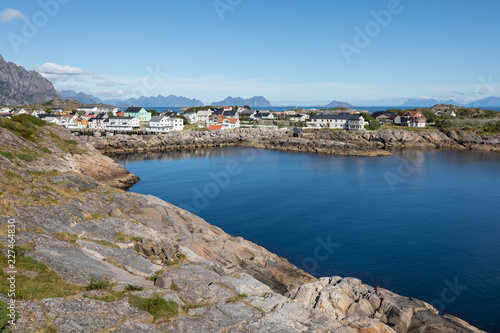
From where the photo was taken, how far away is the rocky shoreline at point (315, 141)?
340 feet

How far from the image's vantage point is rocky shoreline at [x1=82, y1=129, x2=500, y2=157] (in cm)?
10369

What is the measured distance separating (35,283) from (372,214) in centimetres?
4097

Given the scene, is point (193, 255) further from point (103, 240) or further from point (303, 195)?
point (303, 195)

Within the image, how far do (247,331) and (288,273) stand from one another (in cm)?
1364

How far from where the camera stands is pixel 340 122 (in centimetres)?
13525

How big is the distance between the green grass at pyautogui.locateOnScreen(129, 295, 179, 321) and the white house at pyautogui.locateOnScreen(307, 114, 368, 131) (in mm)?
126287

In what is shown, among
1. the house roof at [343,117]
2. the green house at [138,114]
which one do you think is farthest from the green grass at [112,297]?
the green house at [138,114]

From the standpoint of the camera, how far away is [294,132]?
5271 inches

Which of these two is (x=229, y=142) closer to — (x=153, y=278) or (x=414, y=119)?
(x=414, y=119)

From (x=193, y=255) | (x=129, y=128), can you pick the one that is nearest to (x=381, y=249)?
(x=193, y=255)

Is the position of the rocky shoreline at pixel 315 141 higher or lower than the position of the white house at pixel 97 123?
lower

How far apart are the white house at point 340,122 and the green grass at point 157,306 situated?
126m

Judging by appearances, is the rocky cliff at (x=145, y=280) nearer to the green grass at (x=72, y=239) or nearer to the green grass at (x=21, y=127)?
the green grass at (x=72, y=239)

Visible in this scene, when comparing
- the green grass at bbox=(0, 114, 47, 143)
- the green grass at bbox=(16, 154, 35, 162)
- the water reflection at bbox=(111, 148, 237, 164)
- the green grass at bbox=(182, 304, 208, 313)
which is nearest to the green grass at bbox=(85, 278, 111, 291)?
the green grass at bbox=(182, 304, 208, 313)
